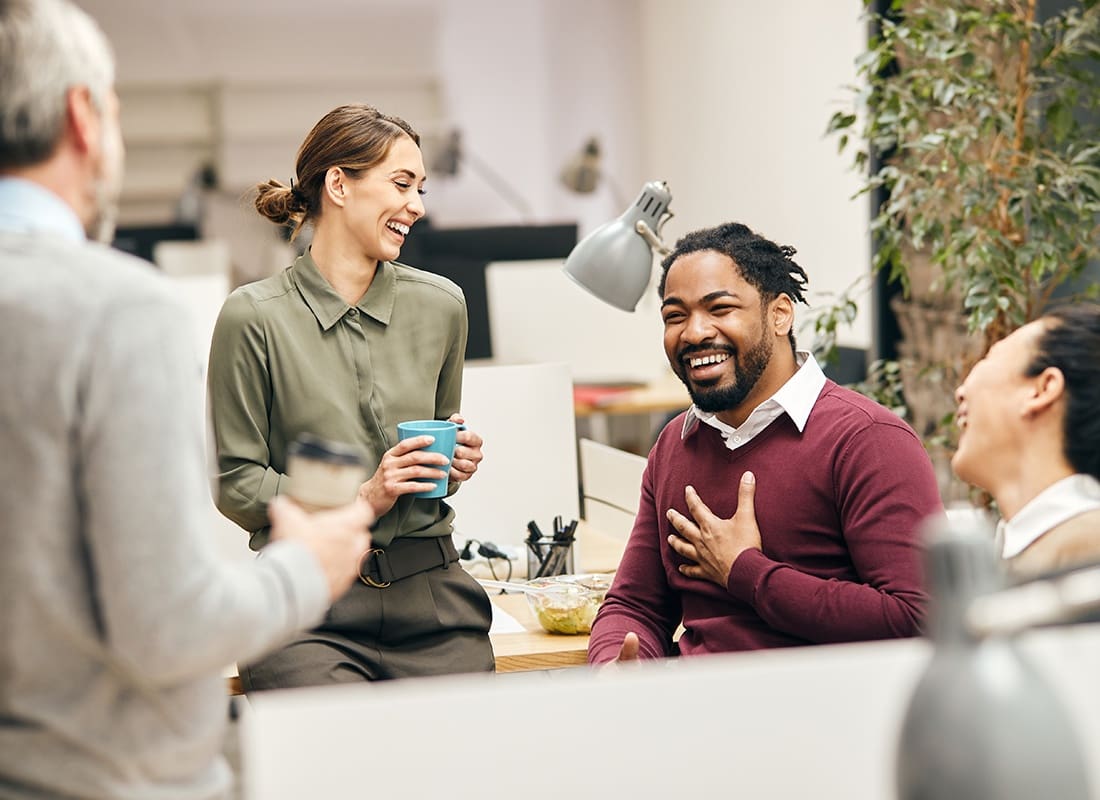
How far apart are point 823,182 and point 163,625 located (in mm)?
4059

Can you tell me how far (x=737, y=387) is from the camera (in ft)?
6.79

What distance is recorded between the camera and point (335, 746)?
3.22 ft

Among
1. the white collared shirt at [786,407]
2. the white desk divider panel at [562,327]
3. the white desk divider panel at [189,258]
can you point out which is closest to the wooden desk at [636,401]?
the white desk divider panel at [562,327]

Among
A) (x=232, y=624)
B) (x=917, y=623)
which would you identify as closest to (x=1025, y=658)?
(x=232, y=624)

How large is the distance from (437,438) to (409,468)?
7 centimetres

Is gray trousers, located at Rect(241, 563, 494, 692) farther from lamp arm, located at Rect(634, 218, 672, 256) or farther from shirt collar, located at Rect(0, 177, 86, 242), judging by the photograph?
shirt collar, located at Rect(0, 177, 86, 242)

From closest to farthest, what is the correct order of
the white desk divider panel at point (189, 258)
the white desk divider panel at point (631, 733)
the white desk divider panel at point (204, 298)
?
the white desk divider panel at point (631, 733), the white desk divider panel at point (204, 298), the white desk divider panel at point (189, 258)

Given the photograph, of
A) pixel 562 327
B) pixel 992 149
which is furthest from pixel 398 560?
pixel 562 327

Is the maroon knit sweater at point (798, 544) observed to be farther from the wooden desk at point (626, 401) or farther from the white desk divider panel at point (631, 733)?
the wooden desk at point (626, 401)

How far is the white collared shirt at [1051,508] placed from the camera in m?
1.58

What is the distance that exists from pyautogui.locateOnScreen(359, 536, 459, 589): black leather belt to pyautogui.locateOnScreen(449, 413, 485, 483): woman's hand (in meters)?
0.14

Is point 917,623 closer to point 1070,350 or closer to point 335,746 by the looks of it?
point 1070,350

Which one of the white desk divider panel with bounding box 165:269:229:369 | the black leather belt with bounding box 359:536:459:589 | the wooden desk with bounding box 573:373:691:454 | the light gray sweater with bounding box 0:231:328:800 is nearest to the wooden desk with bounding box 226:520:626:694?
the black leather belt with bounding box 359:536:459:589

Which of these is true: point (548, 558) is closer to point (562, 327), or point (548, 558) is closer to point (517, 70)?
point (562, 327)
